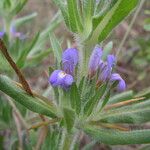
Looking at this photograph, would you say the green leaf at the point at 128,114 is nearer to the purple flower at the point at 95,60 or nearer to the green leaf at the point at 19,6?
the purple flower at the point at 95,60

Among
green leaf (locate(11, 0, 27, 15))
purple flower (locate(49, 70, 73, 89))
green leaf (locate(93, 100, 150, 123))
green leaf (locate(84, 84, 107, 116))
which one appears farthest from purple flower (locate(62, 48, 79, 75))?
green leaf (locate(11, 0, 27, 15))

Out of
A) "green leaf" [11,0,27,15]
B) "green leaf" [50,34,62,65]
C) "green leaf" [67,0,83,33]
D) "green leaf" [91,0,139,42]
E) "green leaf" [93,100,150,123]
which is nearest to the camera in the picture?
"green leaf" [91,0,139,42]

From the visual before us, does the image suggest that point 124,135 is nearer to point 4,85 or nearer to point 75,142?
point 75,142

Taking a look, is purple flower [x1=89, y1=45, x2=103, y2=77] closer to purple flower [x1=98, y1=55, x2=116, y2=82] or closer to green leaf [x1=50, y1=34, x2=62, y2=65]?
purple flower [x1=98, y1=55, x2=116, y2=82]

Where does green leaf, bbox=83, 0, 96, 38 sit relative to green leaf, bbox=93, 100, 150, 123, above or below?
above

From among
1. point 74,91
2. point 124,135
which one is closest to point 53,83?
point 74,91

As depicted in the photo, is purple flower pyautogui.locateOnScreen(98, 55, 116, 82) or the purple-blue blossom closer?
the purple-blue blossom

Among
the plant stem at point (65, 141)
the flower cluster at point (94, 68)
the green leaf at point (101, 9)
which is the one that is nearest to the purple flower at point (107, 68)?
the flower cluster at point (94, 68)
